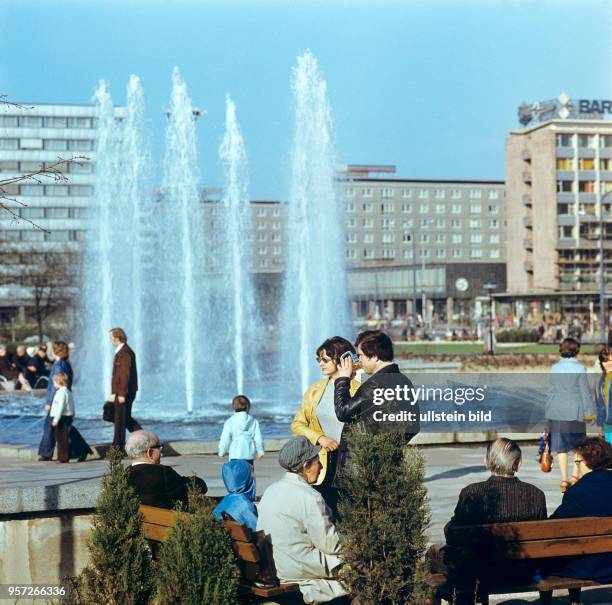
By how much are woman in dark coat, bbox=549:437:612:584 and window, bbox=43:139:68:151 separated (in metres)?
117

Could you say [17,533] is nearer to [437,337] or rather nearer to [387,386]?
[387,386]

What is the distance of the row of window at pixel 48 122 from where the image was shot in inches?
4668

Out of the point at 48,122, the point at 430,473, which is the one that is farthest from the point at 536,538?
the point at 48,122

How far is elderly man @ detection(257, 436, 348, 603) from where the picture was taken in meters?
6.30

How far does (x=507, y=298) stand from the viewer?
382 feet

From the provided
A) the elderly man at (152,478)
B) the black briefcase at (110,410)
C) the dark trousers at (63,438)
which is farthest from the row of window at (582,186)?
the elderly man at (152,478)

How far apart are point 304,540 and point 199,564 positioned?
1014mm

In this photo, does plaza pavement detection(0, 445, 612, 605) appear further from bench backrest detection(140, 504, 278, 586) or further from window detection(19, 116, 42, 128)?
window detection(19, 116, 42, 128)

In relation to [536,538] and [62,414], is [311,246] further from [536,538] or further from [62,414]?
[536,538]

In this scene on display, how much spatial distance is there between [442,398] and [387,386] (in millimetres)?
5824

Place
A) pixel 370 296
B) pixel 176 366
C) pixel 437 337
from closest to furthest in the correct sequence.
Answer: pixel 176 366, pixel 437 337, pixel 370 296

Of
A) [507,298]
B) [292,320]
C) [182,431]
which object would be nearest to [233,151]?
[292,320]

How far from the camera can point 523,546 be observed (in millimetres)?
6270

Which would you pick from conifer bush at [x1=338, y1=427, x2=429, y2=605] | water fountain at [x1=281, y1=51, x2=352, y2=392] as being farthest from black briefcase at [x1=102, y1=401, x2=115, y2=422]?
water fountain at [x1=281, y1=51, x2=352, y2=392]
